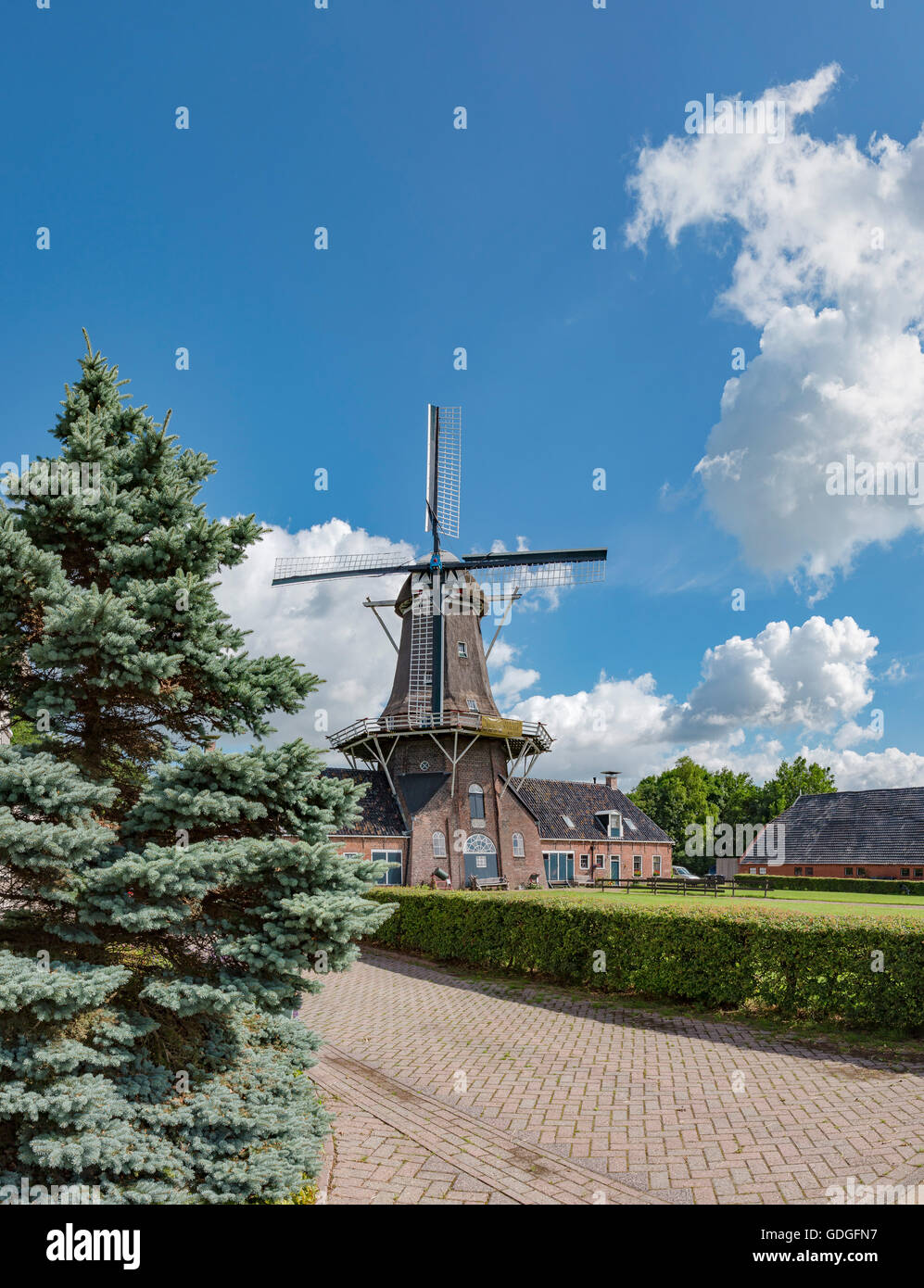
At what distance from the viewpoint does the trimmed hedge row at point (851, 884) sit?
4012 centimetres

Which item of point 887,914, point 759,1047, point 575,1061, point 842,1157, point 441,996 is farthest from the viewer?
point 441,996

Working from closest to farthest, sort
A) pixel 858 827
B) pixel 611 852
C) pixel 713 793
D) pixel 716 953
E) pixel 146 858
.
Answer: pixel 146 858 → pixel 716 953 → pixel 611 852 → pixel 858 827 → pixel 713 793

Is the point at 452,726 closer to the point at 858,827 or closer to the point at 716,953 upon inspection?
the point at 716,953

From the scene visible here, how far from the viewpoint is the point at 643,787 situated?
74125 millimetres

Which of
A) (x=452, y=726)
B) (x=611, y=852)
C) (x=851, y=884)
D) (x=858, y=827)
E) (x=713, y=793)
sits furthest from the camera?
(x=713, y=793)

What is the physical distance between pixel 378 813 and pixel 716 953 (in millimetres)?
21501

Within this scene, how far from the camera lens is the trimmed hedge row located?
132ft

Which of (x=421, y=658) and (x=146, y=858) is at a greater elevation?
(x=421, y=658)

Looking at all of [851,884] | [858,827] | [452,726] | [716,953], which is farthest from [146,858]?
[858,827]

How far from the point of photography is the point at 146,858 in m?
5.14

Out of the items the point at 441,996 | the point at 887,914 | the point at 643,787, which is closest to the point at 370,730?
the point at 441,996

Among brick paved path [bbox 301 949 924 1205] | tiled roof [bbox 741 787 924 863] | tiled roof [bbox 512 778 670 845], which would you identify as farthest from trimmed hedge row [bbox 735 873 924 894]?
brick paved path [bbox 301 949 924 1205]

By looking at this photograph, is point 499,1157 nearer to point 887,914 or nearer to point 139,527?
point 139,527
